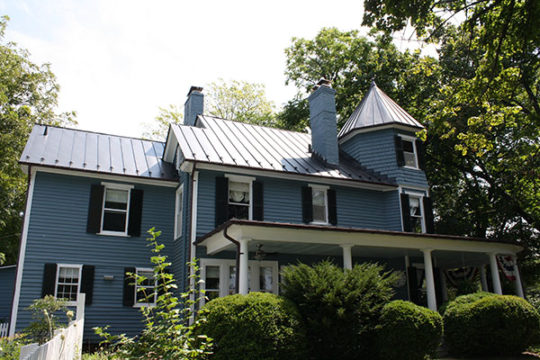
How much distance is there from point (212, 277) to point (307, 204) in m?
4.06

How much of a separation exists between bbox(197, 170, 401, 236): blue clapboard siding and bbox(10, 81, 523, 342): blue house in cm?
4

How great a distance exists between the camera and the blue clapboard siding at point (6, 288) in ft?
52.6

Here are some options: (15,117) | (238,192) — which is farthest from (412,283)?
(15,117)

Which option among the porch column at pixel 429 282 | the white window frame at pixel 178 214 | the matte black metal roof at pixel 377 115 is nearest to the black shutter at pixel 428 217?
the matte black metal roof at pixel 377 115

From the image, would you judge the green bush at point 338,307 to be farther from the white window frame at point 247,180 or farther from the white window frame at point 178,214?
the white window frame at point 178,214

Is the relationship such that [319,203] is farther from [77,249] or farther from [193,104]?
[77,249]

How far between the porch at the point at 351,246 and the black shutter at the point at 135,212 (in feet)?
8.79

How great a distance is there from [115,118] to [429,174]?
17.3 metres

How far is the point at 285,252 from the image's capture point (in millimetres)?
14023

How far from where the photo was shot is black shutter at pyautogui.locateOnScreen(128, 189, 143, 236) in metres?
14.6

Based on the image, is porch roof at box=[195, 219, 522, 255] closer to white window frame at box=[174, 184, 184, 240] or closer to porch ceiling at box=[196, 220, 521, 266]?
porch ceiling at box=[196, 220, 521, 266]

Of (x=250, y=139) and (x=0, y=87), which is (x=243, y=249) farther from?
(x=0, y=87)

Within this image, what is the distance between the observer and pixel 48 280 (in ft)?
43.0

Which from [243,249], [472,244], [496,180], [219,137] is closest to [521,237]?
[496,180]
